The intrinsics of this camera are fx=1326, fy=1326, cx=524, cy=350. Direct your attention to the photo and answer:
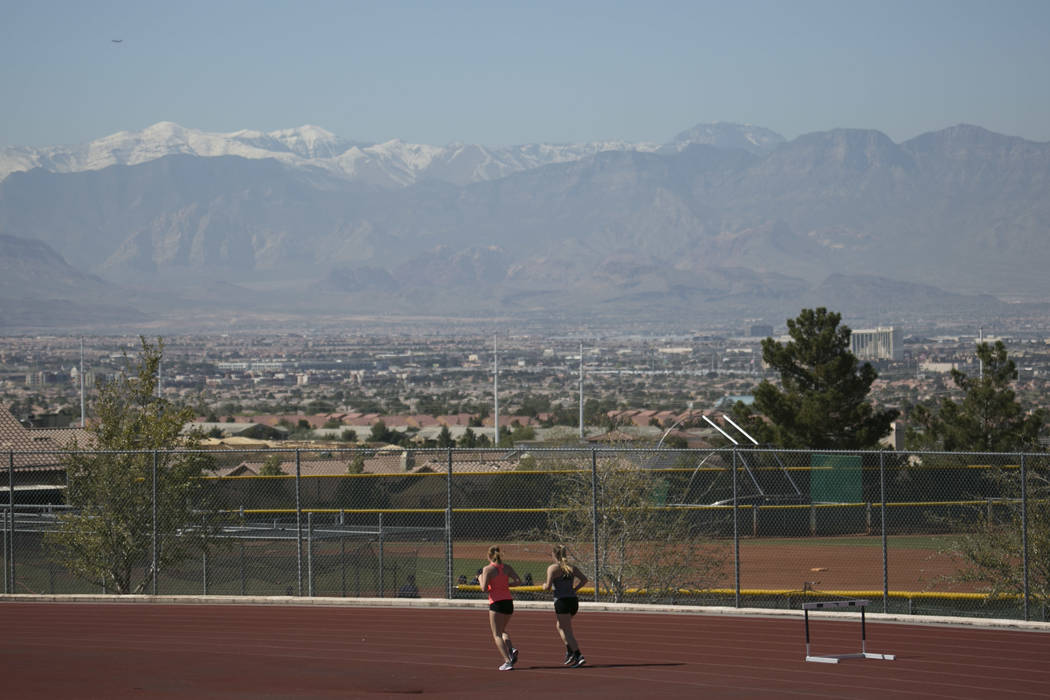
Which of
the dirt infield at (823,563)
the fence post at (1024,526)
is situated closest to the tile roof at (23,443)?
the dirt infield at (823,563)

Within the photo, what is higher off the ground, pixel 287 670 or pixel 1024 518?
pixel 1024 518

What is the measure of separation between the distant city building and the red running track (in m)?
163

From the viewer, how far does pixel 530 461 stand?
143 feet

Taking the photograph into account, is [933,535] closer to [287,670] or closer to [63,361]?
[287,670]

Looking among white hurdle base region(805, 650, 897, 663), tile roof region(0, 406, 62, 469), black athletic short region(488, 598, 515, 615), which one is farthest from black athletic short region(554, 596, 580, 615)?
tile roof region(0, 406, 62, 469)

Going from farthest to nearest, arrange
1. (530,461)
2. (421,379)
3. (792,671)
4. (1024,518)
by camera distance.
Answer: (421,379)
(530,461)
(1024,518)
(792,671)

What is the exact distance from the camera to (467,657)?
1585cm

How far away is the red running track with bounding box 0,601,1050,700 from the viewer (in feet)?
45.3

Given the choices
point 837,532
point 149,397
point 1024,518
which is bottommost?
point 837,532

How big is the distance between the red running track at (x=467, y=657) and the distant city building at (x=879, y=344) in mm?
162763

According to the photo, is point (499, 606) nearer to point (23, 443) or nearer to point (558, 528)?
point (558, 528)

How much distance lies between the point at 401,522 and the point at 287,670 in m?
25.9

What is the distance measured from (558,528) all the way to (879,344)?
171548mm

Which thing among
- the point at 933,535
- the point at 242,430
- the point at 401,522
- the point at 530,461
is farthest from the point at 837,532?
the point at 242,430
